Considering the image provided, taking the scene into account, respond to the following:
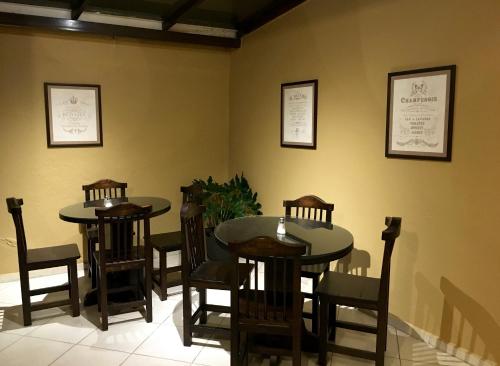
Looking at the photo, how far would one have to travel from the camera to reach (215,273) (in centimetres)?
292

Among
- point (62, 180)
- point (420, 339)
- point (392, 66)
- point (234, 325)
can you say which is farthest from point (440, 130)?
point (62, 180)

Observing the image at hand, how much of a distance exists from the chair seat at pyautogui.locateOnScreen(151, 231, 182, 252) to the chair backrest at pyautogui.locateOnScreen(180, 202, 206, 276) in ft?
2.13

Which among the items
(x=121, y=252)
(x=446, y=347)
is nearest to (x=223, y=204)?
(x=121, y=252)

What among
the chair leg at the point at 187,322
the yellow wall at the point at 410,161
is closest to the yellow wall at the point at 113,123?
the yellow wall at the point at 410,161

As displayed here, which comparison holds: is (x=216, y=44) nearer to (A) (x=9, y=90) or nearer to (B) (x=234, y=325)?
(A) (x=9, y=90)

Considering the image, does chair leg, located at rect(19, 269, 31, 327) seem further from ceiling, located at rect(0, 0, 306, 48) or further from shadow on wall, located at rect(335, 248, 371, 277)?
shadow on wall, located at rect(335, 248, 371, 277)

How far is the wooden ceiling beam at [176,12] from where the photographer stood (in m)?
3.85

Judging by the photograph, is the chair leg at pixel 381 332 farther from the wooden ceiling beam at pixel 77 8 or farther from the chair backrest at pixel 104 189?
the wooden ceiling beam at pixel 77 8

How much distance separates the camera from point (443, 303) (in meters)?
2.86

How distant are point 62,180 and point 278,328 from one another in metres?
3.01

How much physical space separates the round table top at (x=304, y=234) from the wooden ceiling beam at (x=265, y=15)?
208 cm

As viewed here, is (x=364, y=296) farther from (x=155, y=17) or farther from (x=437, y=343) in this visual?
(x=155, y=17)

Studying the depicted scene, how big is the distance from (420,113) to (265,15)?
2.16 m

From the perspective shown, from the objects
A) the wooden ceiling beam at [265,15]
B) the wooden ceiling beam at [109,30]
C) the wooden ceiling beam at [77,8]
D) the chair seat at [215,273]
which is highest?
the wooden ceiling beam at [265,15]
